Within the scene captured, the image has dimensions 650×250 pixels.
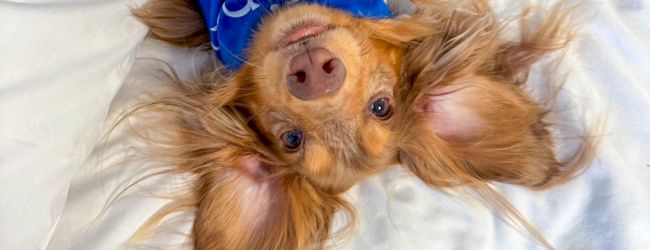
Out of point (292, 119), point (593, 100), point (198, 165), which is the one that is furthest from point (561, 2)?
point (198, 165)

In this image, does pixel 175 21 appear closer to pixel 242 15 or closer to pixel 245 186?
pixel 242 15

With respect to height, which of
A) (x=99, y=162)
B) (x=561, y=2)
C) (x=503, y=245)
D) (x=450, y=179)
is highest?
(x=561, y=2)

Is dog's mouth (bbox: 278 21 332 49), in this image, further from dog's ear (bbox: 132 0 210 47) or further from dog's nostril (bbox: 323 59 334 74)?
dog's ear (bbox: 132 0 210 47)

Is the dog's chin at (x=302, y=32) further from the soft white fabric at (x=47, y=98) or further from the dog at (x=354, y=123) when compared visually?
the soft white fabric at (x=47, y=98)

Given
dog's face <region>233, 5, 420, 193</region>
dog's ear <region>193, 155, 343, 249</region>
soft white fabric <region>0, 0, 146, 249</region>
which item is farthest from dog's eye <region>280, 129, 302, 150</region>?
soft white fabric <region>0, 0, 146, 249</region>

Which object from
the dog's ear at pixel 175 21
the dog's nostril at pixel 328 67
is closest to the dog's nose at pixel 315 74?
A: the dog's nostril at pixel 328 67

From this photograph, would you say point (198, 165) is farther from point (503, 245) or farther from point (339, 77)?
point (503, 245)
